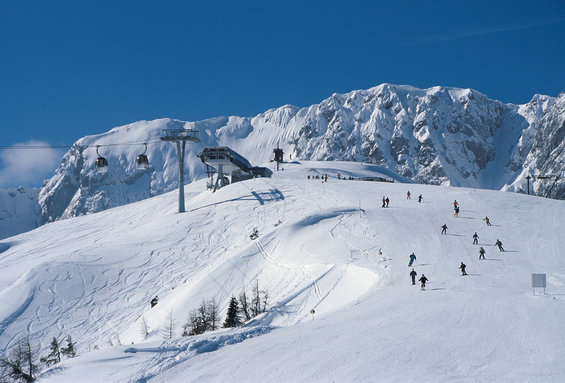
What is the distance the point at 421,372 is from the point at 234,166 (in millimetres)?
66998

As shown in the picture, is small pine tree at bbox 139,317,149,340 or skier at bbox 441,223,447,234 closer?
small pine tree at bbox 139,317,149,340

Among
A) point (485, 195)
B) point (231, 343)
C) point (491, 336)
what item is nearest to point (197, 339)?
point (231, 343)

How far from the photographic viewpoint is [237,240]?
5141cm

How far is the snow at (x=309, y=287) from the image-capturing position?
698 inches

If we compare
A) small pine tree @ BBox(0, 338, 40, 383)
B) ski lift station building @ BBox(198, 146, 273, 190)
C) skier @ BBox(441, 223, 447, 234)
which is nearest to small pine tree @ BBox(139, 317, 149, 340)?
small pine tree @ BBox(0, 338, 40, 383)

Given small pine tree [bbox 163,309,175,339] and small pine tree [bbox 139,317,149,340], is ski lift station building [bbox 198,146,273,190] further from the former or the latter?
small pine tree [bbox 163,309,175,339]

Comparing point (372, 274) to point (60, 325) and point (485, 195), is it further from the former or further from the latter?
point (485, 195)

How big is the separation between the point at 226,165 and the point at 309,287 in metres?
48.9

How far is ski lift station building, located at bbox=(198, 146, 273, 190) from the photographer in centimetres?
7775

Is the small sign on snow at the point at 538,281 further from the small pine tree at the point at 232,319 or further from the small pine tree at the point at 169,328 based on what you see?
the small pine tree at the point at 169,328

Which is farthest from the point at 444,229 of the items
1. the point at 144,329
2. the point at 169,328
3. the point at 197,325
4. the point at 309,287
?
the point at 144,329

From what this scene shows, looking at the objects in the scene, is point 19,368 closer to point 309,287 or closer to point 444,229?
point 309,287

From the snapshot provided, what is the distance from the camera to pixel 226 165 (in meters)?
80.2

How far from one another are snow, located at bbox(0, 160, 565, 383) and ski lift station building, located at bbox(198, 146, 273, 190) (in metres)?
7.27
